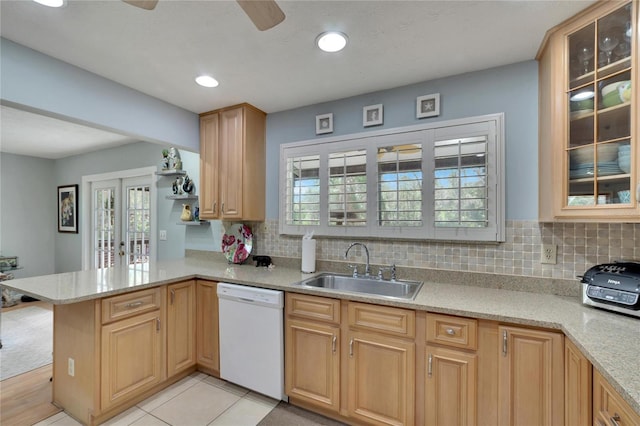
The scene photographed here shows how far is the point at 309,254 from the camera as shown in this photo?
7.86 feet

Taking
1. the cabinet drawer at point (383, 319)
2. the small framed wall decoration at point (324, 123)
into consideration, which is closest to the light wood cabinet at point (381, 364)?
the cabinet drawer at point (383, 319)

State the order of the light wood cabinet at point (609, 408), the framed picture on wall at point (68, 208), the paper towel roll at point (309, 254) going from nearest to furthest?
the light wood cabinet at point (609, 408), the paper towel roll at point (309, 254), the framed picture on wall at point (68, 208)

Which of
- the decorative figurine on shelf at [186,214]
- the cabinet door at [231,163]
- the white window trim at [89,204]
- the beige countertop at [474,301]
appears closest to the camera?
the beige countertop at [474,301]

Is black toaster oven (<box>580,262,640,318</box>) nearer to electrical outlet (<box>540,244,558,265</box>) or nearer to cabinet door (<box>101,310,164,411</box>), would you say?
electrical outlet (<box>540,244,558,265</box>)

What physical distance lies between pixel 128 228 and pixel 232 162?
232 cm

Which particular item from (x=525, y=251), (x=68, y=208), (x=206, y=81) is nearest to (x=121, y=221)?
(x=68, y=208)

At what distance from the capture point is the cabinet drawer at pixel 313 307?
182cm

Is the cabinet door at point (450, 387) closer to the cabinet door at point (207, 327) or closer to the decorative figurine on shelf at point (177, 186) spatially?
the cabinet door at point (207, 327)

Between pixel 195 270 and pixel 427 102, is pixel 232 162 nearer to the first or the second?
pixel 195 270

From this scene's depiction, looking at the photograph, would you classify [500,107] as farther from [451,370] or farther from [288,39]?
[451,370]

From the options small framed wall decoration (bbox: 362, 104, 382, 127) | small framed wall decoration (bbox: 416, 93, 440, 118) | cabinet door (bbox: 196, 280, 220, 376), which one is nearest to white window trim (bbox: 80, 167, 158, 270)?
cabinet door (bbox: 196, 280, 220, 376)

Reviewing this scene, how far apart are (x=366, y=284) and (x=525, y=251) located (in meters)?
1.08

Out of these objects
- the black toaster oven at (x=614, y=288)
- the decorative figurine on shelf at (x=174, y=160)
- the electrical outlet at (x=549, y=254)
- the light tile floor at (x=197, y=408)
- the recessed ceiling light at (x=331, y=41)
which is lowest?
the light tile floor at (x=197, y=408)

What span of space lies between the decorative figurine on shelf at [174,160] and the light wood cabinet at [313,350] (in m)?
2.19
